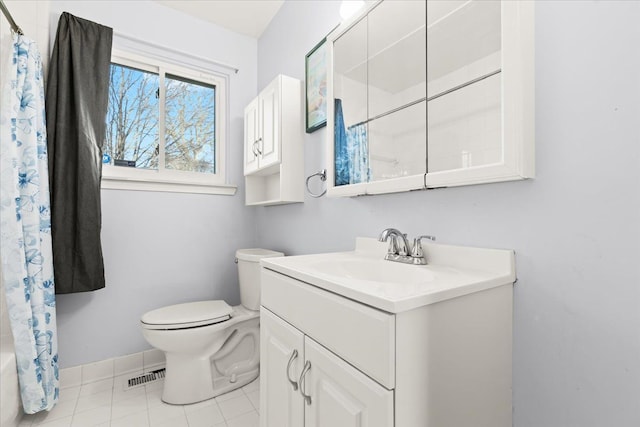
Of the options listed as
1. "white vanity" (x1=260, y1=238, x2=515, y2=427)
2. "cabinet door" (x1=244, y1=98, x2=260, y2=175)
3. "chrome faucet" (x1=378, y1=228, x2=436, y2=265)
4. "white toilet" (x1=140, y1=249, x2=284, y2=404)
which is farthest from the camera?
"cabinet door" (x1=244, y1=98, x2=260, y2=175)

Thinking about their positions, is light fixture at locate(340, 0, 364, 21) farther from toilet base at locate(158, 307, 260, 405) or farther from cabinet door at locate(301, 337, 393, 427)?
toilet base at locate(158, 307, 260, 405)

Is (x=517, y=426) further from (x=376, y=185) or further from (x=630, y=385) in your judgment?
(x=376, y=185)

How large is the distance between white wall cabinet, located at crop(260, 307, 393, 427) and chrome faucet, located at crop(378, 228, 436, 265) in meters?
0.42

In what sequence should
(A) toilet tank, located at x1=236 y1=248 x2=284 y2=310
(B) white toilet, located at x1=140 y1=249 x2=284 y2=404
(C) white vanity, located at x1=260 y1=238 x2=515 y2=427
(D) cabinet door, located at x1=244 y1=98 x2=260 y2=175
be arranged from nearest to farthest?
(C) white vanity, located at x1=260 y1=238 x2=515 y2=427 → (B) white toilet, located at x1=140 y1=249 x2=284 y2=404 → (A) toilet tank, located at x1=236 y1=248 x2=284 y2=310 → (D) cabinet door, located at x1=244 y1=98 x2=260 y2=175

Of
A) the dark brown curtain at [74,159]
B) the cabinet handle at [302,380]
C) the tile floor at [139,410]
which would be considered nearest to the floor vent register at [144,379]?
the tile floor at [139,410]

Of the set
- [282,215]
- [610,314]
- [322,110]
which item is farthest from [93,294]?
[610,314]

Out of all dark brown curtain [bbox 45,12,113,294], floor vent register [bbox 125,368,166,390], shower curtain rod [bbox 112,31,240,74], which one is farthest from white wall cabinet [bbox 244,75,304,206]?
floor vent register [bbox 125,368,166,390]

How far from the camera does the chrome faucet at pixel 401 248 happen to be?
39.4 inches

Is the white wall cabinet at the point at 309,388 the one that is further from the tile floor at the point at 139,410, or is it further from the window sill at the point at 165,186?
the window sill at the point at 165,186

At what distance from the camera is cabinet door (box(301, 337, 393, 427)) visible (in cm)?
61

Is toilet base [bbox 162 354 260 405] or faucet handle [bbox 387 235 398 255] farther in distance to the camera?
toilet base [bbox 162 354 260 405]

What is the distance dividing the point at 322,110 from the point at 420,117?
27.2 inches

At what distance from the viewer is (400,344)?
585 mm

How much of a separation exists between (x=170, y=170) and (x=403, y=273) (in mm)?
1820
